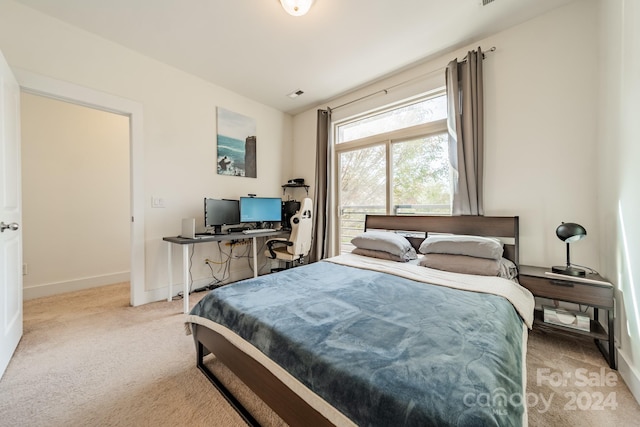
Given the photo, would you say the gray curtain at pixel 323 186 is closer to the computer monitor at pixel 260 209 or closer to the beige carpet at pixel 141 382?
the computer monitor at pixel 260 209

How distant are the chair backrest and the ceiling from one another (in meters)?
1.78

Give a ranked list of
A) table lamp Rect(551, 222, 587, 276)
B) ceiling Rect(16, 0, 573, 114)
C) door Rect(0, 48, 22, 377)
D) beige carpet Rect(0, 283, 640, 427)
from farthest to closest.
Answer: ceiling Rect(16, 0, 573, 114) < table lamp Rect(551, 222, 587, 276) < door Rect(0, 48, 22, 377) < beige carpet Rect(0, 283, 640, 427)

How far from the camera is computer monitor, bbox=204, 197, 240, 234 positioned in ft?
9.78

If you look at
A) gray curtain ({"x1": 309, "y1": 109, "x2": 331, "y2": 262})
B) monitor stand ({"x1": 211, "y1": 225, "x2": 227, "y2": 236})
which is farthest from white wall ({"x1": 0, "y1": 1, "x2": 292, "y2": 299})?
gray curtain ({"x1": 309, "y1": 109, "x2": 331, "y2": 262})

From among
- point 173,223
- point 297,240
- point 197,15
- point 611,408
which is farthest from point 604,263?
point 173,223

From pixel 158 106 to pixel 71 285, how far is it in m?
2.56

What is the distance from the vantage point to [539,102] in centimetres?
217

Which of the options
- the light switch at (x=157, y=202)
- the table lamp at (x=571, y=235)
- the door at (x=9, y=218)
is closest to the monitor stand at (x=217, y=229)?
the light switch at (x=157, y=202)

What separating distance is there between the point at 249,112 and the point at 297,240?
219 cm

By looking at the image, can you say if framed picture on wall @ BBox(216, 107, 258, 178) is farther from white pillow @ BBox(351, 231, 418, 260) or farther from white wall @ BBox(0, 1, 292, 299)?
white pillow @ BBox(351, 231, 418, 260)

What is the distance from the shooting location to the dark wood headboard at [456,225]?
7.31 feet

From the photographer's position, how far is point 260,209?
3543mm

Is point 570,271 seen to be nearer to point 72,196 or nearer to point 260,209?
point 260,209

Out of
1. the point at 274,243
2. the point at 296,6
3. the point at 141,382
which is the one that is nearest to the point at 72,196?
the point at 274,243
